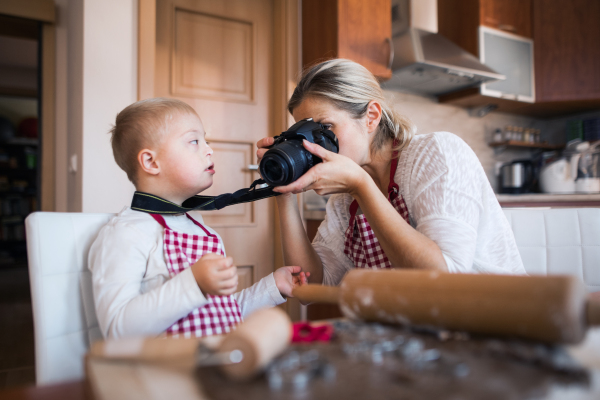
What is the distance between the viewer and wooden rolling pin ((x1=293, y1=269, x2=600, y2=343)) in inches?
12.7

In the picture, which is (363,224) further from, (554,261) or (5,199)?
(5,199)

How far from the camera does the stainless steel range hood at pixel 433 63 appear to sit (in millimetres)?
2182

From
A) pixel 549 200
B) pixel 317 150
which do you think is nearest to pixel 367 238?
pixel 317 150

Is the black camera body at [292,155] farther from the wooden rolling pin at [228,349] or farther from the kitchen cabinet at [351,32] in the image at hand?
the kitchen cabinet at [351,32]

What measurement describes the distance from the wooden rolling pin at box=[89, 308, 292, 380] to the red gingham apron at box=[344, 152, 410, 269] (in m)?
0.66

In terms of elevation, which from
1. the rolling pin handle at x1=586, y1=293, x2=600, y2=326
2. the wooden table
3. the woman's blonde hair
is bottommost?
the wooden table

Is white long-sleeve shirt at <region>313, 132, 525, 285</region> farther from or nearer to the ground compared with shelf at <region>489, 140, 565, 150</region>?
nearer to the ground

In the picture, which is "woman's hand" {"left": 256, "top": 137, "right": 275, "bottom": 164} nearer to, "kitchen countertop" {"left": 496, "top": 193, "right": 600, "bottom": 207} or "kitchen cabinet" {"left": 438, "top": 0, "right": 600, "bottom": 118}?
"kitchen countertop" {"left": 496, "top": 193, "right": 600, "bottom": 207}

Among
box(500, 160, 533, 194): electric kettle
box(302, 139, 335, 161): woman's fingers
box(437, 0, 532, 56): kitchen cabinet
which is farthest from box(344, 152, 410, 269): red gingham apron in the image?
box(500, 160, 533, 194): electric kettle

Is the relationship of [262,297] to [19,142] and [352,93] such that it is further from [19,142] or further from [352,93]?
[19,142]

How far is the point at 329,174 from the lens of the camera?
0.86 m

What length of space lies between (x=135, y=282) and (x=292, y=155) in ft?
1.26

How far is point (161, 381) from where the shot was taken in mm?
291

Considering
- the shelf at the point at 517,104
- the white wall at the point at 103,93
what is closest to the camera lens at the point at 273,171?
the white wall at the point at 103,93
